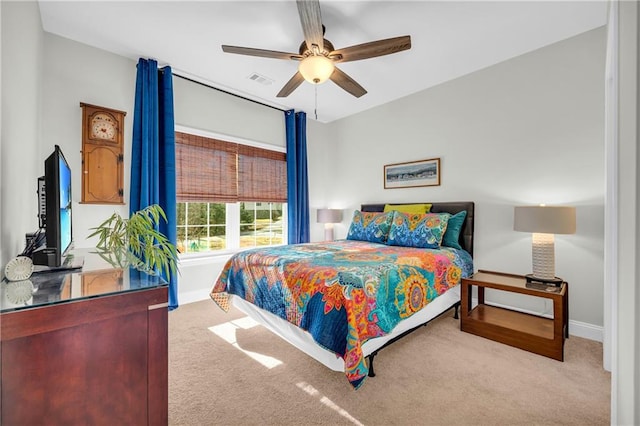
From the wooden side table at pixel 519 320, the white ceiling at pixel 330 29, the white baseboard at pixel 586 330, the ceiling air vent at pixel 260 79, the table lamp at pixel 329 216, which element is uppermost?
the white ceiling at pixel 330 29

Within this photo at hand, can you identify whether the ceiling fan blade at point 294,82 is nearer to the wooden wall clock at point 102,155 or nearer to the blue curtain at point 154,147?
the blue curtain at point 154,147

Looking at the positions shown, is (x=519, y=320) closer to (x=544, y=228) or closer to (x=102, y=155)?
(x=544, y=228)

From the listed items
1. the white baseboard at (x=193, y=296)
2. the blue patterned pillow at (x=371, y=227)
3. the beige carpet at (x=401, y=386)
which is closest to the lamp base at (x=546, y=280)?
the beige carpet at (x=401, y=386)

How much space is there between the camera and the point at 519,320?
2602 millimetres

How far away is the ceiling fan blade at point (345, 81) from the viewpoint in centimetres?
256

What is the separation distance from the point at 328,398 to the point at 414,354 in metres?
0.86

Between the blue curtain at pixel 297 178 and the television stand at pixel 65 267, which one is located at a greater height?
the blue curtain at pixel 297 178

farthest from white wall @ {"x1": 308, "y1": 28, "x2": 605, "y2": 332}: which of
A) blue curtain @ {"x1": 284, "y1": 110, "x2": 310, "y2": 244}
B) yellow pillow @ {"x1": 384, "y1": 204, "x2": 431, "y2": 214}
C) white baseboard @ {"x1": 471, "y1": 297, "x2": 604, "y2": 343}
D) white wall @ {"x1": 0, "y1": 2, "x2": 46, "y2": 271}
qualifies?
white wall @ {"x1": 0, "y1": 2, "x2": 46, "y2": 271}

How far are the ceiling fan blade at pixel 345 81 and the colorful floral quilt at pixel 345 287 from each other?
166cm

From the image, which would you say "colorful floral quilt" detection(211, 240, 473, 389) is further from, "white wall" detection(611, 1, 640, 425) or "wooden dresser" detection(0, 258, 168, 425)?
"white wall" detection(611, 1, 640, 425)

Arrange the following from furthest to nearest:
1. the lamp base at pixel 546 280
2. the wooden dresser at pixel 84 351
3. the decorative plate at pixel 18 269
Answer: the lamp base at pixel 546 280, the decorative plate at pixel 18 269, the wooden dresser at pixel 84 351

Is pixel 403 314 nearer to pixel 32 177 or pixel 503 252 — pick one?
pixel 503 252

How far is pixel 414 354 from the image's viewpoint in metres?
2.20

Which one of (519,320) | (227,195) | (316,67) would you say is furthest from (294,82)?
Answer: (519,320)
